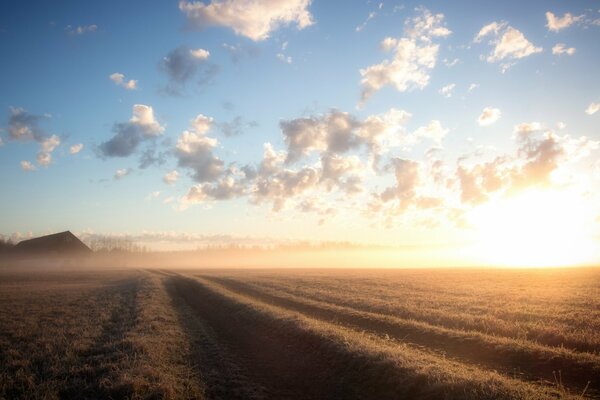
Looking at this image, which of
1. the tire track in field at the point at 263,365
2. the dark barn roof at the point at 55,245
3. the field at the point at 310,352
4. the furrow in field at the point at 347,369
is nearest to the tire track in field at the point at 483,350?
the field at the point at 310,352

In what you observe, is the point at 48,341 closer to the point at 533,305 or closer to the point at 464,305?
the point at 464,305

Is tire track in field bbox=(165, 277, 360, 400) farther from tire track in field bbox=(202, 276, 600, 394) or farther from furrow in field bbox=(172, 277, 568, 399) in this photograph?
tire track in field bbox=(202, 276, 600, 394)

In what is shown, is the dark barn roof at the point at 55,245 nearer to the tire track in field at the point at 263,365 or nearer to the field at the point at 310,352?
the field at the point at 310,352

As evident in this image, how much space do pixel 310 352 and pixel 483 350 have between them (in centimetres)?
672

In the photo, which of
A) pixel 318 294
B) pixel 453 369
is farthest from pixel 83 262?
pixel 453 369

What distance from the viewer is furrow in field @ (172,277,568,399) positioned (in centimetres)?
912

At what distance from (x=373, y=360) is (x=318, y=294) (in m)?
19.3

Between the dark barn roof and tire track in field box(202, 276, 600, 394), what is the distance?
93.0 m

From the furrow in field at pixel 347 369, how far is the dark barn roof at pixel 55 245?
92512mm

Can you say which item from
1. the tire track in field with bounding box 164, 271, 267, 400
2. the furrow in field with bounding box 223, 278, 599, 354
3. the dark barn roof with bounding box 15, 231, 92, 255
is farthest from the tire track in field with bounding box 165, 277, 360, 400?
the dark barn roof with bounding box 15, 231, 92, 255

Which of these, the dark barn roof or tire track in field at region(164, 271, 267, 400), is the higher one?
the dark barn roof

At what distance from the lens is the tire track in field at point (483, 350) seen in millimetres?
10945

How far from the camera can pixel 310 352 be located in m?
14.2

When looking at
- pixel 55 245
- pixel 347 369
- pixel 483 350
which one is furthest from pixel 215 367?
Answer: pixel 55 245
